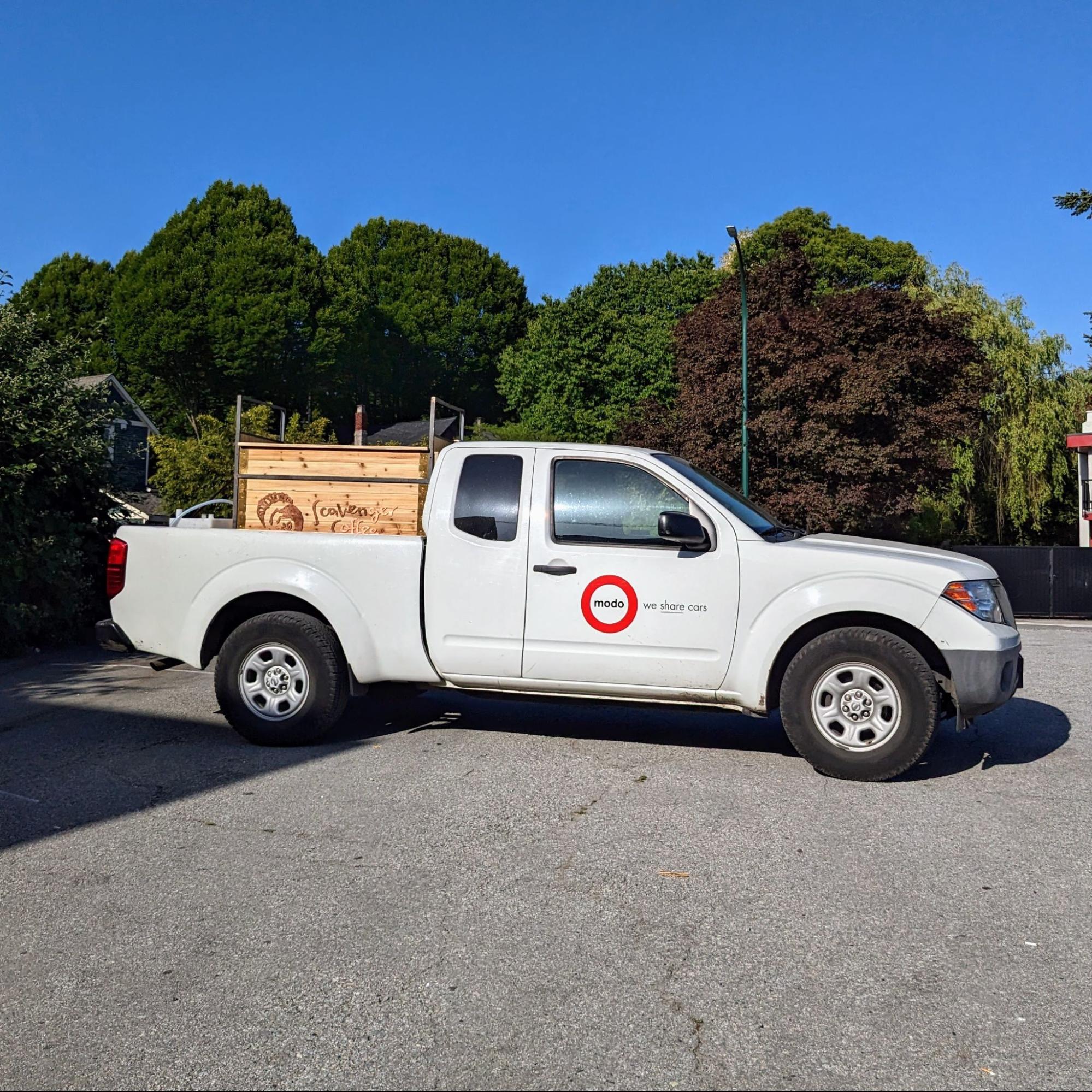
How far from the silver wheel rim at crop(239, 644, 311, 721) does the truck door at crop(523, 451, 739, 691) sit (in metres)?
1.49

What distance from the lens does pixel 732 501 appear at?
697 centimetres

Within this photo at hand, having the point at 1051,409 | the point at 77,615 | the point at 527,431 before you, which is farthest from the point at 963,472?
Result: the point at 77,615

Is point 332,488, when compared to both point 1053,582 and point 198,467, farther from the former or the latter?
point 198,467

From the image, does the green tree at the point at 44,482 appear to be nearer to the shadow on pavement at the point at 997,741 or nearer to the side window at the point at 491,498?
the side window at the point at 491,498

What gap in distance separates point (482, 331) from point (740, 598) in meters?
64.7

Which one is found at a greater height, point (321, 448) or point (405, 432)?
point (405, 432)

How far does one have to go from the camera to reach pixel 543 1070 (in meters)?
3.00

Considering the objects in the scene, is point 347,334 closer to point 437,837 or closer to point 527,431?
point 527,431

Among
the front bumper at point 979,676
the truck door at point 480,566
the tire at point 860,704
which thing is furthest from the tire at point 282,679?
the front bumper at point 979,676

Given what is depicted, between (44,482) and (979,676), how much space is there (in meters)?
9.42

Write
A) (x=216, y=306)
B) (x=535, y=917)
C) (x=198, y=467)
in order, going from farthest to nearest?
(x=216, y=306), (x=198, y=467), (x=535, y=917)

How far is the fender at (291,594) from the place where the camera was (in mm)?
6977

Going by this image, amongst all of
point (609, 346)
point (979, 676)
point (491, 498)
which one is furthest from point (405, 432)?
point (979, 676)

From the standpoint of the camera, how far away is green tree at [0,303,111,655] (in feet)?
35.8
